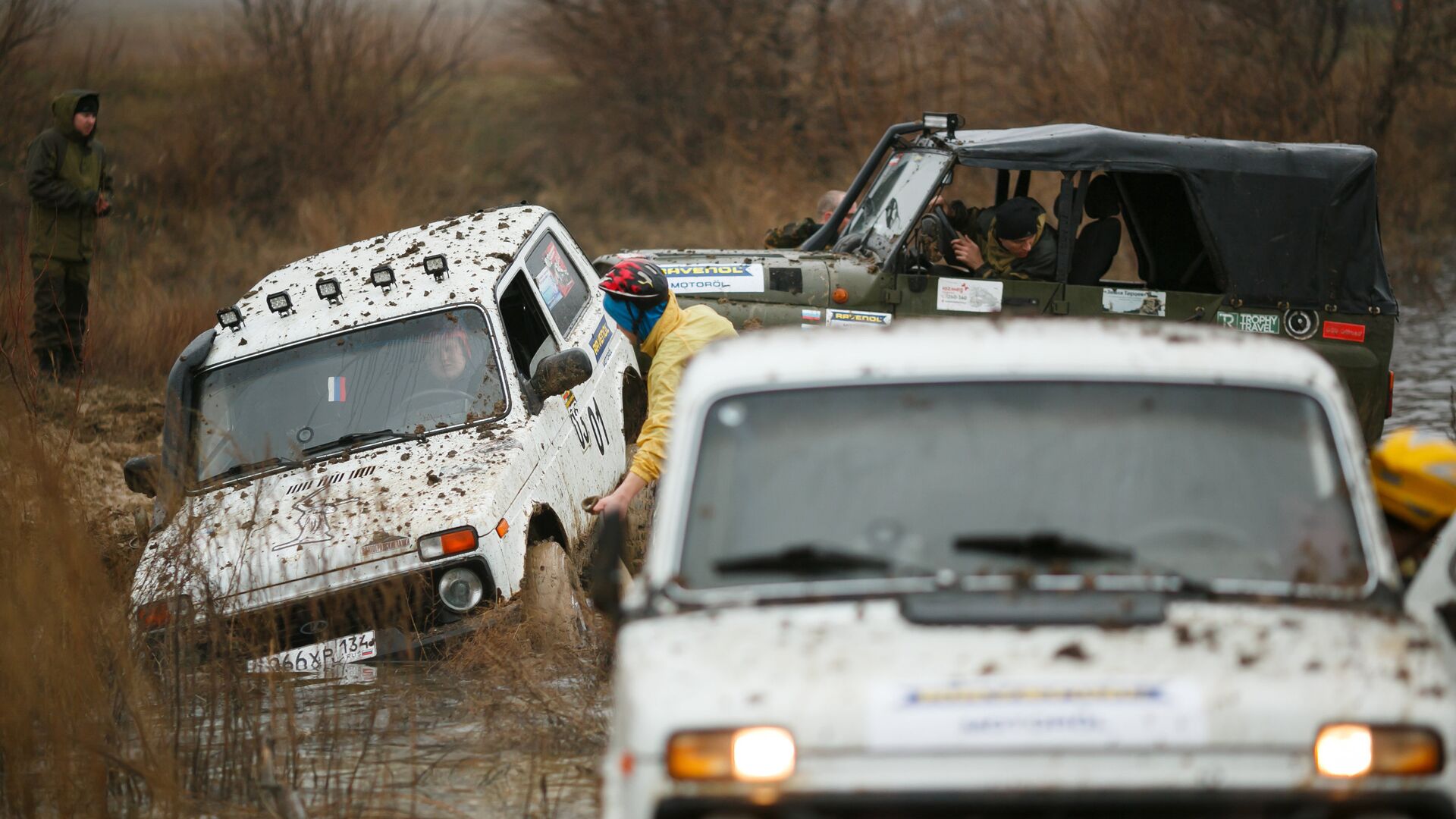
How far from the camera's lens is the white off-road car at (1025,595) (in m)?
2.69

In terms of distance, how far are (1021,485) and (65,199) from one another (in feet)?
Result: 32.8

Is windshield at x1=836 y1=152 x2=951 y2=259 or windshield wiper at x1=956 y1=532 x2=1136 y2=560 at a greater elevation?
windshield at x1=836 y1=152 x2=951 y2=259

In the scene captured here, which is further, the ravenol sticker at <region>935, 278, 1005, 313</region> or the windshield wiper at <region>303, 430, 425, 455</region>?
the ravenol sticker at <region>935, 278, 1005, 313</region>

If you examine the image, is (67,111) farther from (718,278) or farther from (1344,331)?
(1344,331)

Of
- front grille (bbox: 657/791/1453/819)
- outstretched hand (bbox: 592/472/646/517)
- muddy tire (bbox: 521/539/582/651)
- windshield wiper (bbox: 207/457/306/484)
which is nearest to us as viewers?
Answer: front grille (bbox: 657/791/1453/819)

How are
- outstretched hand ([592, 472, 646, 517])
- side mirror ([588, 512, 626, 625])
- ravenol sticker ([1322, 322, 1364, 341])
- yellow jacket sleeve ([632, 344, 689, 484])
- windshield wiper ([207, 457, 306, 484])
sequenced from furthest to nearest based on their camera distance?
ravenol sticker ([1322, 322, 1364, 341]) < windshield wiper ([207, 457, 306, 484]) < yellow jacket sleeve ([632, 344, 689, 484]) < outstretched hand ([592, 472, 646, 517]) < side mirror ([588, 512, 626, 625])

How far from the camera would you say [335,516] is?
5.84 meters

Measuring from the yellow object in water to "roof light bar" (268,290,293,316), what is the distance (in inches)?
193

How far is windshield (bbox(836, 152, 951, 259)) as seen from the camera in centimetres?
899

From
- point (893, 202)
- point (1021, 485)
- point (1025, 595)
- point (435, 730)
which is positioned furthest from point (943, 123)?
point (1025, 595)

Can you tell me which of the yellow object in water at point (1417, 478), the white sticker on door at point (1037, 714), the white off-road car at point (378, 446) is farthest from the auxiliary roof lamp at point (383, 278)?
the white sticker on door at point (1037, 714)

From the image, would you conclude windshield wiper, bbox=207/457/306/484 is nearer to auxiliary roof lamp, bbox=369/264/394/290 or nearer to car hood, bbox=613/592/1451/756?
auxiliary roof lamp, bbox=369/264/394/290

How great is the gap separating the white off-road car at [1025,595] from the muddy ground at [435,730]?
1.33 m

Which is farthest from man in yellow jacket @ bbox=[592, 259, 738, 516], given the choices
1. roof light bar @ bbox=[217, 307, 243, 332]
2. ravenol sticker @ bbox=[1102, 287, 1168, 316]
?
ravenol sticker @ bbox=[1102, 287, 1168, 316]
